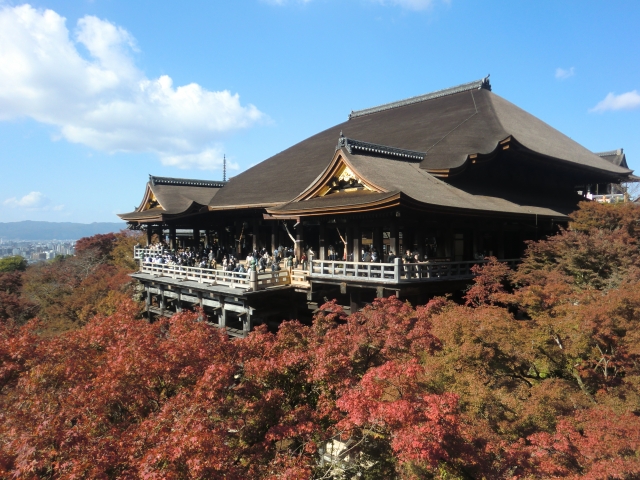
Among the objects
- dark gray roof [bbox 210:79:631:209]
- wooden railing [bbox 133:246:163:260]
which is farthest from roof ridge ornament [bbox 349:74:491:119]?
wooden railing [bbox 133:246:163:260]

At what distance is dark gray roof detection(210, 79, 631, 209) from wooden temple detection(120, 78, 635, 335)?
0.14 meters


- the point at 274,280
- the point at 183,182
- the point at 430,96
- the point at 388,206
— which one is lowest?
the point at 274,280

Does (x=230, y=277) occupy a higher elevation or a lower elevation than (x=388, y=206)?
lower

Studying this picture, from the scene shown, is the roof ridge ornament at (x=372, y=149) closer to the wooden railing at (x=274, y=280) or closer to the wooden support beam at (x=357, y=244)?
the wooden support beam at (x=357, y=244)

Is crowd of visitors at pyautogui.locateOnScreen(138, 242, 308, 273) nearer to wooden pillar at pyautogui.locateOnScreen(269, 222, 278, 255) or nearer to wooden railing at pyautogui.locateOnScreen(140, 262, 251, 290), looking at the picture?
wooden railing at pyautogui.locateOnScreen(140, 262, 251, 290)

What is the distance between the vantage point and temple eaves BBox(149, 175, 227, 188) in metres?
30.1

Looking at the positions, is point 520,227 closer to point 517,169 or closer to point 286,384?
A: point 517,169

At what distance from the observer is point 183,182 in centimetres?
3219

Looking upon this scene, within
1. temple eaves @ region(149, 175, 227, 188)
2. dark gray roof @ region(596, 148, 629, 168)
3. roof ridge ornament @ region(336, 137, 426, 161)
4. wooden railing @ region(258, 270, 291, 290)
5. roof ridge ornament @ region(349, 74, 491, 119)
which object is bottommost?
wooden railing @ region(258, 270, 291, 290)

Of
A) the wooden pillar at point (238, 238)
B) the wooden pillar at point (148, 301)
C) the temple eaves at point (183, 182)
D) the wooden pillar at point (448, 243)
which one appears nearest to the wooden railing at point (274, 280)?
the wooden pillar at point (448, 243)

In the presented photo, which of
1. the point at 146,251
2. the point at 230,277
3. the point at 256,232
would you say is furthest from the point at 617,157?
the point at 146,251

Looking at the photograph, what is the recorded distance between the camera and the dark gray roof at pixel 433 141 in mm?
20641

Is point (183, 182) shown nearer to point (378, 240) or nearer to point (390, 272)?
point (378, 240)

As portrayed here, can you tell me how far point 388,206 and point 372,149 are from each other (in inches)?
218
